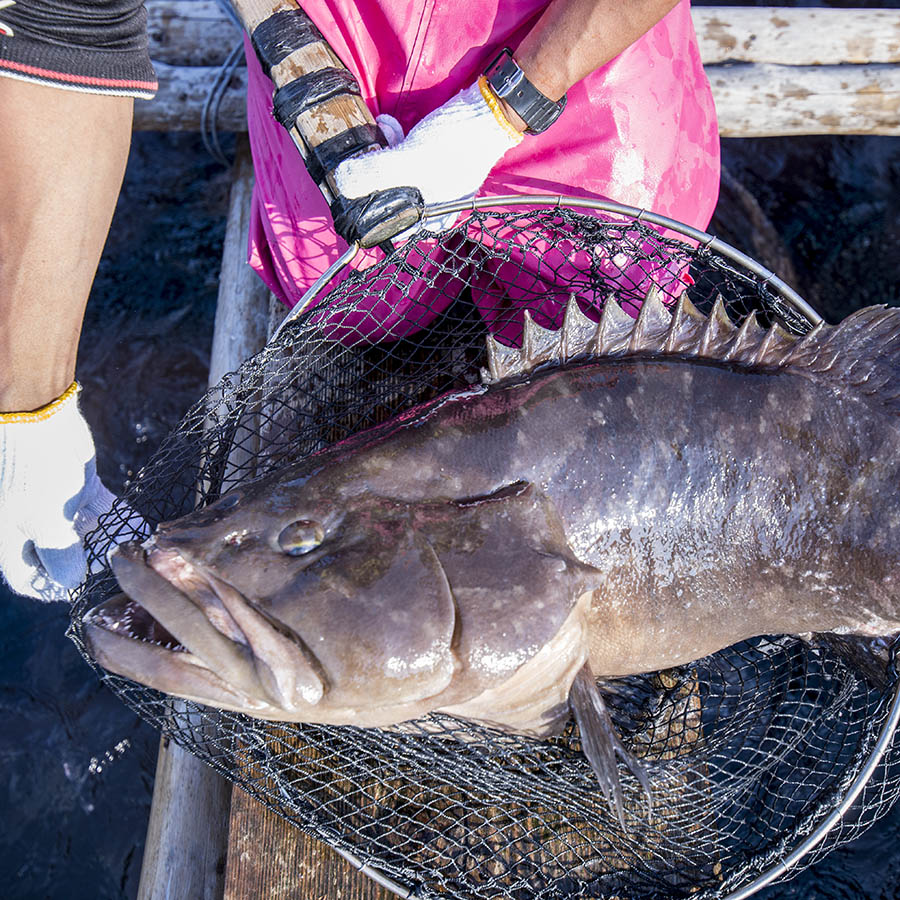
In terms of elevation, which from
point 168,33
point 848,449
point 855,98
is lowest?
point 855,98

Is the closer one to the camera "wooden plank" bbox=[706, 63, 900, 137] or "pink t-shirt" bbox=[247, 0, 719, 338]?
"pink t-shirt" bbox=[247, 0, 719, 338]

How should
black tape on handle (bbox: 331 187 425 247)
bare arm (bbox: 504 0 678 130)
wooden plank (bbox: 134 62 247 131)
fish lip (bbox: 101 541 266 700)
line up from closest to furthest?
fish lip (bbox: 101 541 266 700) < bare arm (bbox: 504 0 678 130) < black tape on handle (bbox: 331 187 425 247) < wooden plank (bbox: 134 62 247 131)

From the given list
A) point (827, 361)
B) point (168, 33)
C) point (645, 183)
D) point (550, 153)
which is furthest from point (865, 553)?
point (168, 33)

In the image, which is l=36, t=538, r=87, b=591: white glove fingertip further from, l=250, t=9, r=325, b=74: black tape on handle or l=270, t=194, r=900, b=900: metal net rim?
l=250, t=9, r=325, b=74: black tape on handle

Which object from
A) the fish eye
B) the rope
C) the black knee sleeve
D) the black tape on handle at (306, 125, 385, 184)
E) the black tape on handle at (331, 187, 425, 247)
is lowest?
the fish eye

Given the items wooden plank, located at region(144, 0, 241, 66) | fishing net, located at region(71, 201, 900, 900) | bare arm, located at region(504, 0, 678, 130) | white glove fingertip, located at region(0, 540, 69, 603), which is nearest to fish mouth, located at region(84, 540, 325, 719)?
fishing net, located at region(71, 201, 900, 900)

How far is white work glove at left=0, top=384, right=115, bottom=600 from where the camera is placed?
287 cm

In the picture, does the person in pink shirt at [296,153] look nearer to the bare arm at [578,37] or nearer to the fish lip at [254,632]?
the bare arm at [578,37]

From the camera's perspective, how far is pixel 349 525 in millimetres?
2266

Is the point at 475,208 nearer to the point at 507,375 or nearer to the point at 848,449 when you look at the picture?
the point at 507,375

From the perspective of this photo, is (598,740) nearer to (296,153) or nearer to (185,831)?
(185,831)

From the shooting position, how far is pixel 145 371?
5238 millimetres

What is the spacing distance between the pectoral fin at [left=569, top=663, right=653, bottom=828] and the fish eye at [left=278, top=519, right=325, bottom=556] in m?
1.01

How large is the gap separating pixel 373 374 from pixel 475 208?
1131 millimetres
